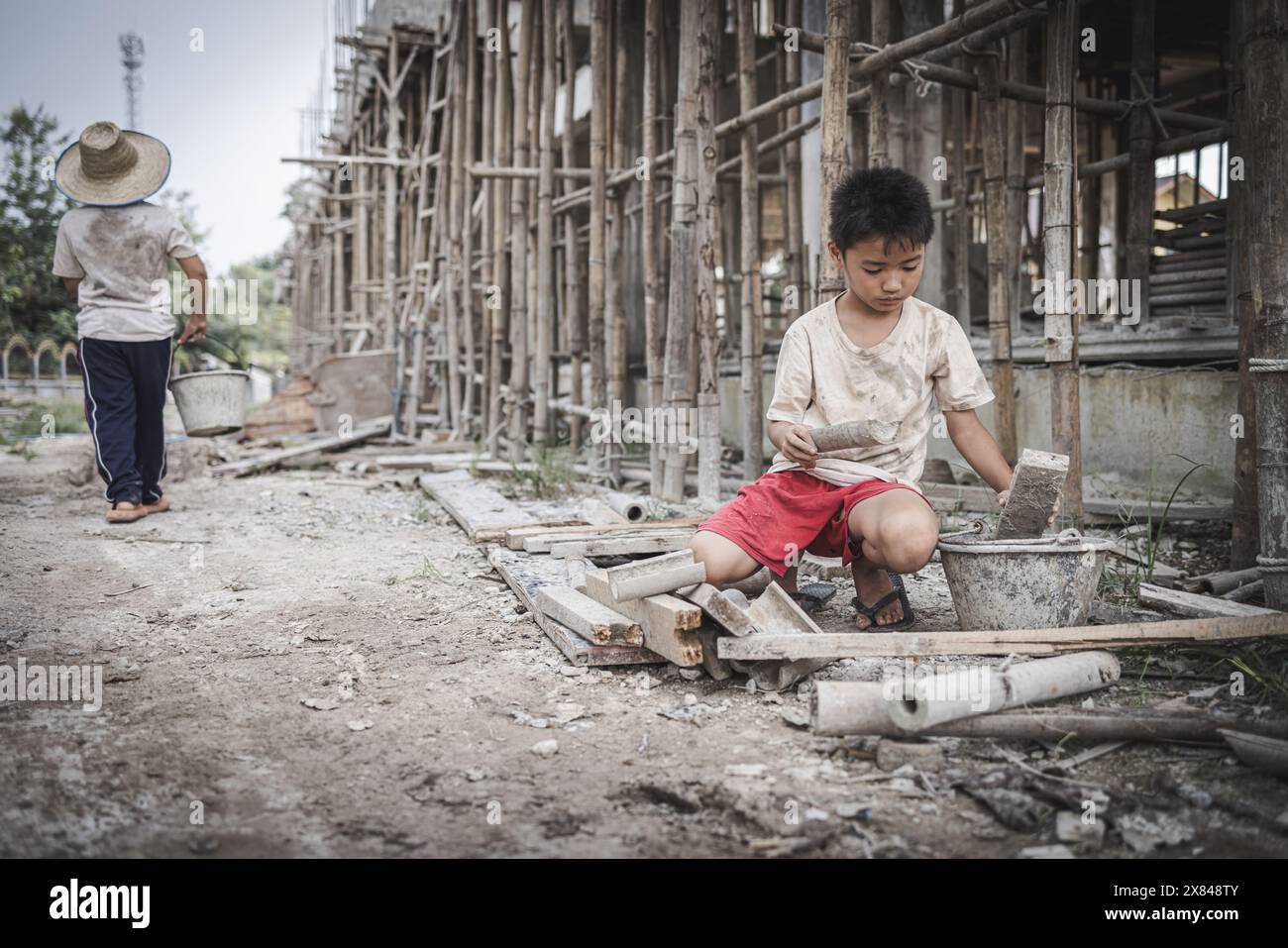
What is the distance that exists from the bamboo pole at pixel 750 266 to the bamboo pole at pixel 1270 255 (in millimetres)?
2517

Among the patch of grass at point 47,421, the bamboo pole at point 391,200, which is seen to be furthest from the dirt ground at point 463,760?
the bamboo pole at point 391,200

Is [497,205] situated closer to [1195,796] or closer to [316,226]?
[1195,796]

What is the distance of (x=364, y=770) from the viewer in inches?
81.4

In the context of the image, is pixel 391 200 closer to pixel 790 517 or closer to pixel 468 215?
pixel 468 215

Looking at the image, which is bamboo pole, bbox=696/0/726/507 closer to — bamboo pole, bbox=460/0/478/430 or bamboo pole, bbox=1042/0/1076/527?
bamboo pole, bbox=1042/0/1076/527

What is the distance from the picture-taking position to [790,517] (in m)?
2.88

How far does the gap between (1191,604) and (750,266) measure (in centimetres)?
305

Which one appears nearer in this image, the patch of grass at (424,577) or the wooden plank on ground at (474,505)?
the patch of grass at (424,577)

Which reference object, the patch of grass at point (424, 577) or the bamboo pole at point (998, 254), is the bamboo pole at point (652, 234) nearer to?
the patch of grass at point (424, 577)

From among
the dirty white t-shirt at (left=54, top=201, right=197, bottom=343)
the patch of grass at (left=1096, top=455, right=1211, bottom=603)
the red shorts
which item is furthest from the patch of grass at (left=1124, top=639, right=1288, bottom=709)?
the dirty white t-shirt at (left=54, top=201, right=197, bottom=343)

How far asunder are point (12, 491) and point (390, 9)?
11.1 meters

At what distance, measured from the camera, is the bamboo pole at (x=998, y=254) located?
152 inches
